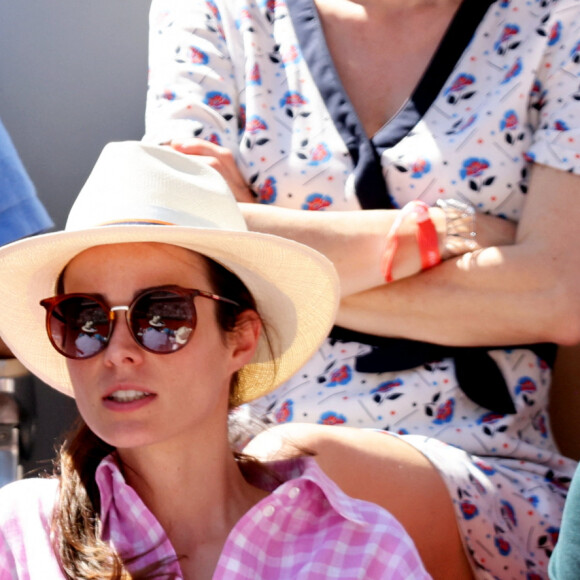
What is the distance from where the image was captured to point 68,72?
3920 millimetres

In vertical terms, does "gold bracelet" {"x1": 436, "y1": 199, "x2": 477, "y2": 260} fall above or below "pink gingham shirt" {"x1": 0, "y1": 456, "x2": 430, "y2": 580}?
above

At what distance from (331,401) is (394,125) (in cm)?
79

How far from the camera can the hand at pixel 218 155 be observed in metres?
2.98

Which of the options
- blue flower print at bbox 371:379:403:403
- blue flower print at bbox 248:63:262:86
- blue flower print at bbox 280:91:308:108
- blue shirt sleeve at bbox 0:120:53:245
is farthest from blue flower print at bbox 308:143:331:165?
blue shirt sleeve at bbox 0:120:53:245

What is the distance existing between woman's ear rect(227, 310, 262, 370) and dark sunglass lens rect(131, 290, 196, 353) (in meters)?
0.21

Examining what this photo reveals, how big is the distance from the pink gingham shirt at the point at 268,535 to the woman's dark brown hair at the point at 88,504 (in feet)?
0.09

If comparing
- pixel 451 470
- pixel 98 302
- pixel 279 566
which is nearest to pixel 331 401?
pixel 451 470

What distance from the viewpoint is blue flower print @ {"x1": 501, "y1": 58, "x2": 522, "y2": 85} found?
3.03m

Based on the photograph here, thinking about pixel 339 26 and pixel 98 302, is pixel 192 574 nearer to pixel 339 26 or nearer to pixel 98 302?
pixel 98 302

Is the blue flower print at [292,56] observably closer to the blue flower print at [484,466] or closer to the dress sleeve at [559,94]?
the dress sleeve at [559,94]

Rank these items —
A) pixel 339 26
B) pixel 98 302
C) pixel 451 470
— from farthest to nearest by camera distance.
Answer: pixel 339 26 < pixel 451 470 < pixel 98 302

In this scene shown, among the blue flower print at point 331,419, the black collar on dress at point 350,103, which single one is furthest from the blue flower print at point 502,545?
the black collar on dress at point 350,103

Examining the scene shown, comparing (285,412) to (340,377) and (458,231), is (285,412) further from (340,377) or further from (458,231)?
(458,231)

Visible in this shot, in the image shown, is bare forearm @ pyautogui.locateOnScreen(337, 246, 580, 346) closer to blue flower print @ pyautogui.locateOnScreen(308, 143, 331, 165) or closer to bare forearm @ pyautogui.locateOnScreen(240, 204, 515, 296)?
bare forearm @ pyautogui.locateOnScreen(240, 204, 515, 296)
